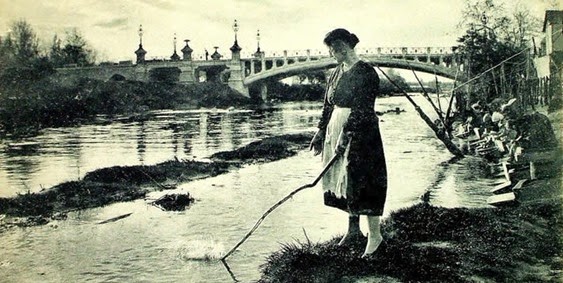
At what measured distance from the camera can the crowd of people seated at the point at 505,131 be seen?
3500mm

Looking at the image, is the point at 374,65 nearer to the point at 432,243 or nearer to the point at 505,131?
the point at 432,243

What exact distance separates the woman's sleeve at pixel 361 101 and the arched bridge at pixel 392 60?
2.27 feet

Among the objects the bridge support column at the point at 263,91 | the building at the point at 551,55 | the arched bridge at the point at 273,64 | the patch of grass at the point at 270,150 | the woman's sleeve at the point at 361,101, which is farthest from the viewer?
the bridge support column at the point at 263,91

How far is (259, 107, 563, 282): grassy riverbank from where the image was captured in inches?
97.5

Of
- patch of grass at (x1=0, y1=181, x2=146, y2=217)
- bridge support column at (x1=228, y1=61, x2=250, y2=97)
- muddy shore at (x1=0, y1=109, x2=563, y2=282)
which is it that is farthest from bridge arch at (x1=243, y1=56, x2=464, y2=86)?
patch of grass at (x1=0, y1=181, x2=146, y2=217)

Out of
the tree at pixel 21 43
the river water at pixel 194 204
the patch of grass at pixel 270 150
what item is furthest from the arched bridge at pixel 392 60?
the tree at pixel 21 43

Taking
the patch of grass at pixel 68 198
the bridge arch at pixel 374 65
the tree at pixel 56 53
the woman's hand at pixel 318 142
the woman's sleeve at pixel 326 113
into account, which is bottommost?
the patch of grass at pixel 68 198

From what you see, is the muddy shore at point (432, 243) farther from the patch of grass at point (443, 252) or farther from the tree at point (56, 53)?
the tree at point (56, 53)

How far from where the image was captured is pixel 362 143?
2.50 m

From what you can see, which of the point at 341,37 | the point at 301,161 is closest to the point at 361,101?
the point at 341,37

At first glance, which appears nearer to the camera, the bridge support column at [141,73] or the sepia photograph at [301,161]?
the sepia photograph at [301,161]

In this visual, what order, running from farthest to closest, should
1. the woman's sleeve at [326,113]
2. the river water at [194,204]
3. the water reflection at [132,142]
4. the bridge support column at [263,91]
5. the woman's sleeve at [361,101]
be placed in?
the bridge support column at [263,91] < the water reflection at [132,142] < the river water at [194,204] < the woman's sleeve at [326,113] < the woman's sleeve at [361,101]

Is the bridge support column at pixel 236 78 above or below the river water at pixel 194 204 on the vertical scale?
above

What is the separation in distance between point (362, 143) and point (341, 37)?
0.49 metres
